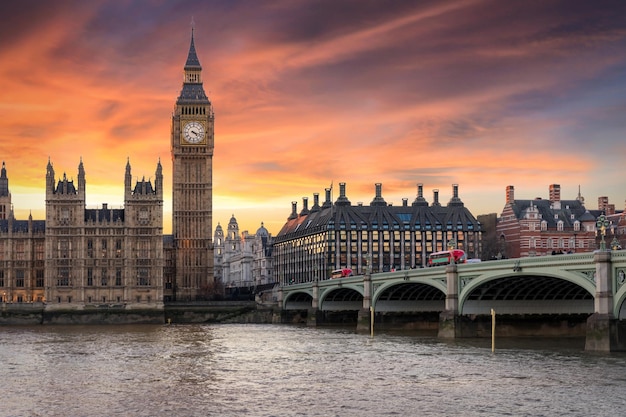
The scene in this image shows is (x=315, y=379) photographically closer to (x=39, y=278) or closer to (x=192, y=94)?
(x=39, y=278)

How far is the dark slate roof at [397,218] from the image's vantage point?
18275cm

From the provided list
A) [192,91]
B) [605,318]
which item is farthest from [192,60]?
[605,318]

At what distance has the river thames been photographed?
146ft

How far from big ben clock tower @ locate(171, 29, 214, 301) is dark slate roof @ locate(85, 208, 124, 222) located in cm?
1643

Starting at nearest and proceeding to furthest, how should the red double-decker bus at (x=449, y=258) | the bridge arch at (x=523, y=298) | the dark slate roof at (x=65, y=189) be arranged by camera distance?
the bridge arch at (x=523, y=298)
the red double-decker bus at (x=449, y=258)
the dark slate roof at (x=65, y=189)

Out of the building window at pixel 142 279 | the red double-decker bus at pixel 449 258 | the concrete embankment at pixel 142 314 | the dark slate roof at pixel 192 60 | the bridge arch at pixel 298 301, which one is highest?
the dark slate roof at pixel 192 60

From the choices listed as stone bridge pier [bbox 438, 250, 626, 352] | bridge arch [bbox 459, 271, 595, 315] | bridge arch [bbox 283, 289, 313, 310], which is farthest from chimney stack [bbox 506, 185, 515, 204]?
stone bridge pier [bbox 438, 250, 626, 352]

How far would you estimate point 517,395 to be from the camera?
4788 centimetres

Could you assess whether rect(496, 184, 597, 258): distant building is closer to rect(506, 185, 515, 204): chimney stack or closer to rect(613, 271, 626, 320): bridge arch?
rect(506, 185, 515, 204): chimney stack

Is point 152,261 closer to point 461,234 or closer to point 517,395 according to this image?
point 461,234

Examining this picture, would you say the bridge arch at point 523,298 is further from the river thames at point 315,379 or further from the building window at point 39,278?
the building window at point 39,278

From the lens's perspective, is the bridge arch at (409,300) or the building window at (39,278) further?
the building window at (39,278)

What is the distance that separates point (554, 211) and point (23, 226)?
85745 mm

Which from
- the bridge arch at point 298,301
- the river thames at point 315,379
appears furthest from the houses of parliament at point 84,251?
the river thames at point 315,379
